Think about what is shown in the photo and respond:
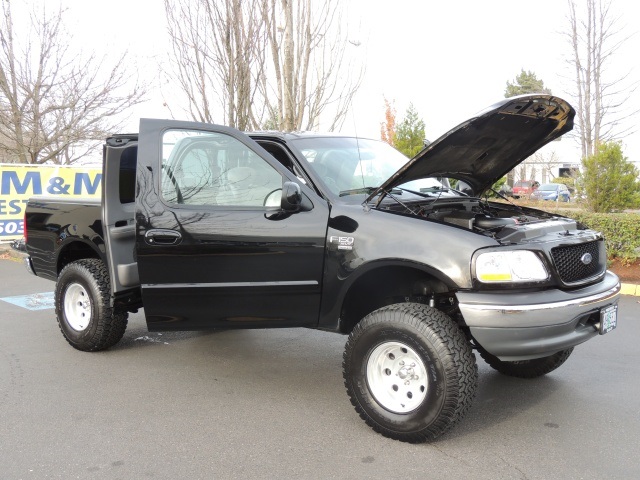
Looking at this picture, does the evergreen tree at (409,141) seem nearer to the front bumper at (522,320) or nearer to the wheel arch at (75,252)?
the wheel arch at (75,252)

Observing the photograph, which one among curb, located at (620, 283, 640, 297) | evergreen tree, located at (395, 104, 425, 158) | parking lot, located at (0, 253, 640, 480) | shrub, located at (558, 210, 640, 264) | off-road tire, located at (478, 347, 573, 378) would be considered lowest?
parking lot, located at (0, 253, 640, 480)

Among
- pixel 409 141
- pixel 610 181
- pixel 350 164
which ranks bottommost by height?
pixel 350 164

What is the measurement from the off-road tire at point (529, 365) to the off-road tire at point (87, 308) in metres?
3.20

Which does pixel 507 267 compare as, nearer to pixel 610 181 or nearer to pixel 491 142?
pixel 491 142

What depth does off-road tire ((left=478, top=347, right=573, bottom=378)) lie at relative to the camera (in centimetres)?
468

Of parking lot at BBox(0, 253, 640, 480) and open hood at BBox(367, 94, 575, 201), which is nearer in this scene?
parking lot at BBox(0, 253, 640, 480)

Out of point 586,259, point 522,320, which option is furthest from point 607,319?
point 522,320

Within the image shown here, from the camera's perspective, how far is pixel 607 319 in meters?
3.85

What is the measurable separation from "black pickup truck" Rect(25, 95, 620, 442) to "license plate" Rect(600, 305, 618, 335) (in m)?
0.02

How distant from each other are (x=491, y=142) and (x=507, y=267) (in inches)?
51.8

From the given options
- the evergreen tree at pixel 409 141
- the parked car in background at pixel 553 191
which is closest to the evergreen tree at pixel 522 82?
the parked car in background at pixel 553 191

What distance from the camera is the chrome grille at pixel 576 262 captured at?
370 centimetres

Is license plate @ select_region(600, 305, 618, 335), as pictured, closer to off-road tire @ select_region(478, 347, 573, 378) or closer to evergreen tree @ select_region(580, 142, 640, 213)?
off-road tire @ select_region(478, 347, 573, 378)

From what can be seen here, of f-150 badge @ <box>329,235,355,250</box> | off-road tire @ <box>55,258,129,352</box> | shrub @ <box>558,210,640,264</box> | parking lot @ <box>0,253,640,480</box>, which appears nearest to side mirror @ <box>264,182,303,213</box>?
f-150 badge @ <box>329,235,355,250</box>
